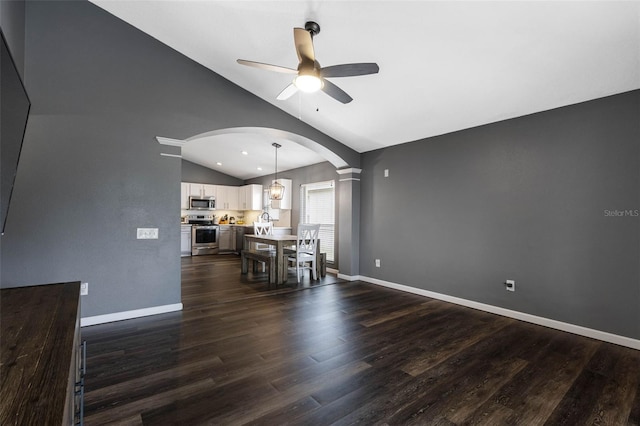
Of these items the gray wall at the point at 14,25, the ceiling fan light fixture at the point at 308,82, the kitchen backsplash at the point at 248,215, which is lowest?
the kitchen backsplash at the point at 248,215

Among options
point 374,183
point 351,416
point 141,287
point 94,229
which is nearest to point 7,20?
point 94,229

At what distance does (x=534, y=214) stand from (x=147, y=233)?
457cm

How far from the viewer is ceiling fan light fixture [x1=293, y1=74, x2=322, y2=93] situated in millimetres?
2438

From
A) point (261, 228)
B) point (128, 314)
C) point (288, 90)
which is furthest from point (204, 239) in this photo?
point (288, 90)

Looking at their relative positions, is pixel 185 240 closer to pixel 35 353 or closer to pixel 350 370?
pixel 350 370

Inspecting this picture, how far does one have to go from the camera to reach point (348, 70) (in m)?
2.49

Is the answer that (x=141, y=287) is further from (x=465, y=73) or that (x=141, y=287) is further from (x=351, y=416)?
(x=465, y=73)

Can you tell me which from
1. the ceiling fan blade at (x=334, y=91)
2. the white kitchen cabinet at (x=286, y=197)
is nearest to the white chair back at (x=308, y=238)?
the white kitchen cabinet at (x=286, y=197)

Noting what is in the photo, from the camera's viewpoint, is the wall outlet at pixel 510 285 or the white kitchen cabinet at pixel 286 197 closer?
the wall outlet at pixel 510 285

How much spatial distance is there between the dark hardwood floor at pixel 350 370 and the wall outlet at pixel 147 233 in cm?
97

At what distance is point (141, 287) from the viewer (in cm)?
343

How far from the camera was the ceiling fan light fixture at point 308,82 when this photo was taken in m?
2.44

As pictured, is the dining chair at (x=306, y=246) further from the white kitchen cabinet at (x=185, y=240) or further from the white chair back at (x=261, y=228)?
the white kitchen cabinet at (x=185, y=240)

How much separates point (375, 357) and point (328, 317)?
100 cm
